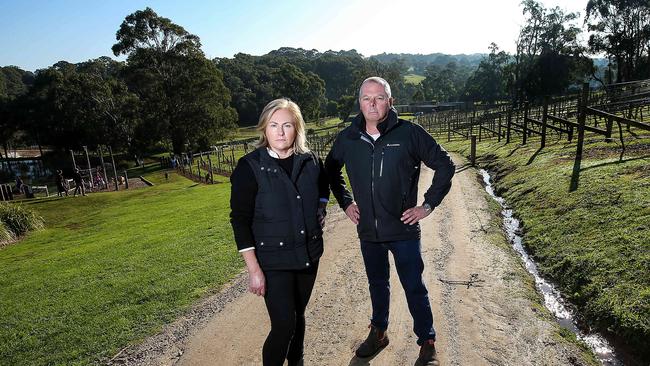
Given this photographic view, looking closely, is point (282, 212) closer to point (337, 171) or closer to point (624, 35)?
point (337, 171)

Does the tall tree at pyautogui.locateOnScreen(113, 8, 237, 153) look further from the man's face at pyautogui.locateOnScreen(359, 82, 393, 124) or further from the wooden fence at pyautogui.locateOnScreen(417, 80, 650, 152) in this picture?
the man's face at pyautogui.locateOnScreen(359, 82, 393, 124)

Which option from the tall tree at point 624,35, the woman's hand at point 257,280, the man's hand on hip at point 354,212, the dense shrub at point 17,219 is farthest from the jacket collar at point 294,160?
the tall tree at point 624,35

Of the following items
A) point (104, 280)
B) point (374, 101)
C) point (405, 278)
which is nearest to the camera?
point (374, 101)

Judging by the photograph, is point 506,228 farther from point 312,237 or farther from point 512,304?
point 312,237

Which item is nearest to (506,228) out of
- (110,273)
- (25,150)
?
(110,273)

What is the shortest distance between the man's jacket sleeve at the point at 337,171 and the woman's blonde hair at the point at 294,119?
0.59m

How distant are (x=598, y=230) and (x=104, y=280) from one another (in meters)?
9.56

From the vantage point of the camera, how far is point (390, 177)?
3582 mm

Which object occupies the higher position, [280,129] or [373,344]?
[280,129]

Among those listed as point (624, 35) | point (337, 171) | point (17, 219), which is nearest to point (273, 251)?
point (337, 171)

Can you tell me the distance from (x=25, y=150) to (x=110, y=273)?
3117 inches

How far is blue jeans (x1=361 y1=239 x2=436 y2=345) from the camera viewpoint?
3688 mm

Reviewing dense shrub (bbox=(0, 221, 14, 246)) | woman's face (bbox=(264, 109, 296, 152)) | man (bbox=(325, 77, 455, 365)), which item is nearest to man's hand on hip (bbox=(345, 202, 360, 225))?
man (bbox=(325, 77, 455, 365))

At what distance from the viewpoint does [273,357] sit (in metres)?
3.25
